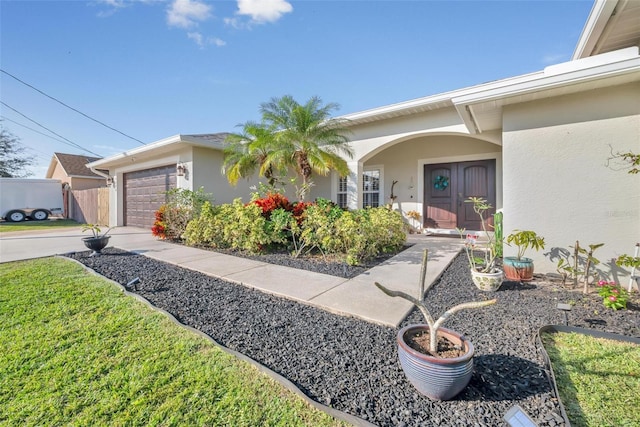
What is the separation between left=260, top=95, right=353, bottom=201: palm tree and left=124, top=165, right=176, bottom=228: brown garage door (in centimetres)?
458

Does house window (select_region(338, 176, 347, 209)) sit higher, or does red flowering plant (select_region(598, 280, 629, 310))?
house window (select_region(338, 176, 347, 209))

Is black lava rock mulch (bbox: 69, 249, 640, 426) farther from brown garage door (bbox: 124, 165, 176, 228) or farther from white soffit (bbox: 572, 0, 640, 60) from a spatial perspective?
brown garage door (bbox: 124, 165, 176, 228)

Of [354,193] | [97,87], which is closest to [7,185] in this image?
[97,87]

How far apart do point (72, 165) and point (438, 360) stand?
2659 centimetres

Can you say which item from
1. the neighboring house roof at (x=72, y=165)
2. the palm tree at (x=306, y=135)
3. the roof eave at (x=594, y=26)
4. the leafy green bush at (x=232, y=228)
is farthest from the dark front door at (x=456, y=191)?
the neighboring house roof at (x=72, y=165)

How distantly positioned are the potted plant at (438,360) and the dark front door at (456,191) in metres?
7.73

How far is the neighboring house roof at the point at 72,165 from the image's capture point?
1895cm

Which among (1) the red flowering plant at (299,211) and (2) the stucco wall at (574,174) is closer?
(2) the stucco wall at (574,174)

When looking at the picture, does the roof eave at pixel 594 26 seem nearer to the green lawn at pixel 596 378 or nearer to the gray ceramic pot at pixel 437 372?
the green lawn at pixel 596 378

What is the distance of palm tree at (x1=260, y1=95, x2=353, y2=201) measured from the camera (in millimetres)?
7801

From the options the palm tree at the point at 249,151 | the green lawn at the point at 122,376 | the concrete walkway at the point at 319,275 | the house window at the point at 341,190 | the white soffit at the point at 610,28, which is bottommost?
the green lawn at the point at 122,376

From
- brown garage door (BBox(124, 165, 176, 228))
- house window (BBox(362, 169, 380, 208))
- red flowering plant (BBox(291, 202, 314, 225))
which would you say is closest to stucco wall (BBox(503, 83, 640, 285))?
red flowering plant (BBox(291, 202, 314, 225))

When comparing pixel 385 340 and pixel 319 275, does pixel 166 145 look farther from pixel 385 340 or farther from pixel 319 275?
pixel 385 340

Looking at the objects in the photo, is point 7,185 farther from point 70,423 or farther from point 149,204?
point 70,423
